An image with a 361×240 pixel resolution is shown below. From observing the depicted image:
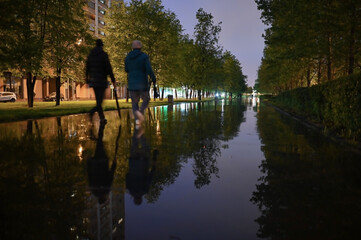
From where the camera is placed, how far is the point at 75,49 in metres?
26.6

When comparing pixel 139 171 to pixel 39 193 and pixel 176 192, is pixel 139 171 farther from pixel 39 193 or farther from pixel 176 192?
pixel 39 193

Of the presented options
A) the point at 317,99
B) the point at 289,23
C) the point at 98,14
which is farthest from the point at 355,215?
the point at 98,14

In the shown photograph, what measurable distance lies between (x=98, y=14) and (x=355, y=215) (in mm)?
85734

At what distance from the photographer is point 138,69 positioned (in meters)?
9.58

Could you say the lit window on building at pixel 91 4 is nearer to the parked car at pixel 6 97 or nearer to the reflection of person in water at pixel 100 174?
the parked car at pixel 6 97

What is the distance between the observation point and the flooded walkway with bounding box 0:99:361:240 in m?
2.78

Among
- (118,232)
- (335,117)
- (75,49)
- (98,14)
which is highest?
(98,14)

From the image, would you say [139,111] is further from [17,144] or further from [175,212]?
[175,212]

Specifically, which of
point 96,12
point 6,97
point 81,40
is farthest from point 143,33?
point 96,12

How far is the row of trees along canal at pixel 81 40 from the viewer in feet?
56.1

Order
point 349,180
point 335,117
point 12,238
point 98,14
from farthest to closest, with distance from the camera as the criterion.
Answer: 1. point 98,14
2. point 335,117
3. point 349,180
4. point 12,238

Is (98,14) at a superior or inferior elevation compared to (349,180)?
superior

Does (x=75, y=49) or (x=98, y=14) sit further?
(x=98, y=14)

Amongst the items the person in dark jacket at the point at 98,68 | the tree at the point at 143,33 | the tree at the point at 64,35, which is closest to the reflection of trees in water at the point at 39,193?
the person in dark jacket at the point at 98,68
